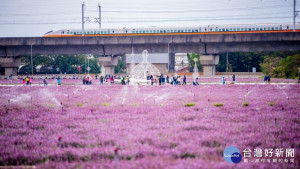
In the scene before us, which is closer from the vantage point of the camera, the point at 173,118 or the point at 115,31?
the point at 173,118

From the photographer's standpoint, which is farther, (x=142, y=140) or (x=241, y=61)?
(x=241, y=61)

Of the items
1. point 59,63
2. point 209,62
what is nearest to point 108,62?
point 209,62

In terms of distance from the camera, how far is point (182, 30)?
212ft

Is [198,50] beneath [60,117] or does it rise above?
above

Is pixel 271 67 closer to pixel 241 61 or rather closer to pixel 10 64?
pixel 241 61

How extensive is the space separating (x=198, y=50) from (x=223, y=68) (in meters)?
31.8

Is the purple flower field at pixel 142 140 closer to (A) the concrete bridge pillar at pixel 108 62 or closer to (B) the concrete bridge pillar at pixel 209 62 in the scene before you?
(B) the concrete bridge pillar at pixel 209 62

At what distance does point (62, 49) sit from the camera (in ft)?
224

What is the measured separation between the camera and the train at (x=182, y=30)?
60.8m

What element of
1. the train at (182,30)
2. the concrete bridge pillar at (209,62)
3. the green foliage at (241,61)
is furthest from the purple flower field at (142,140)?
the green foliage at (241,61)

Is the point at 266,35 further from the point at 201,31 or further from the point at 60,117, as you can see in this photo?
the point at 60,117

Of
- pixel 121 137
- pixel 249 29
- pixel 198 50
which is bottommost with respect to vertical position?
pixel 121 137

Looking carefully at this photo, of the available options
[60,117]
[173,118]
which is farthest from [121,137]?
[60,117]

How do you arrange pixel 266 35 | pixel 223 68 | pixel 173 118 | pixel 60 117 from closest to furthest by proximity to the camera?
pixel 173 118, pixel 60 117, pixel 266 35, pixel 223 68
